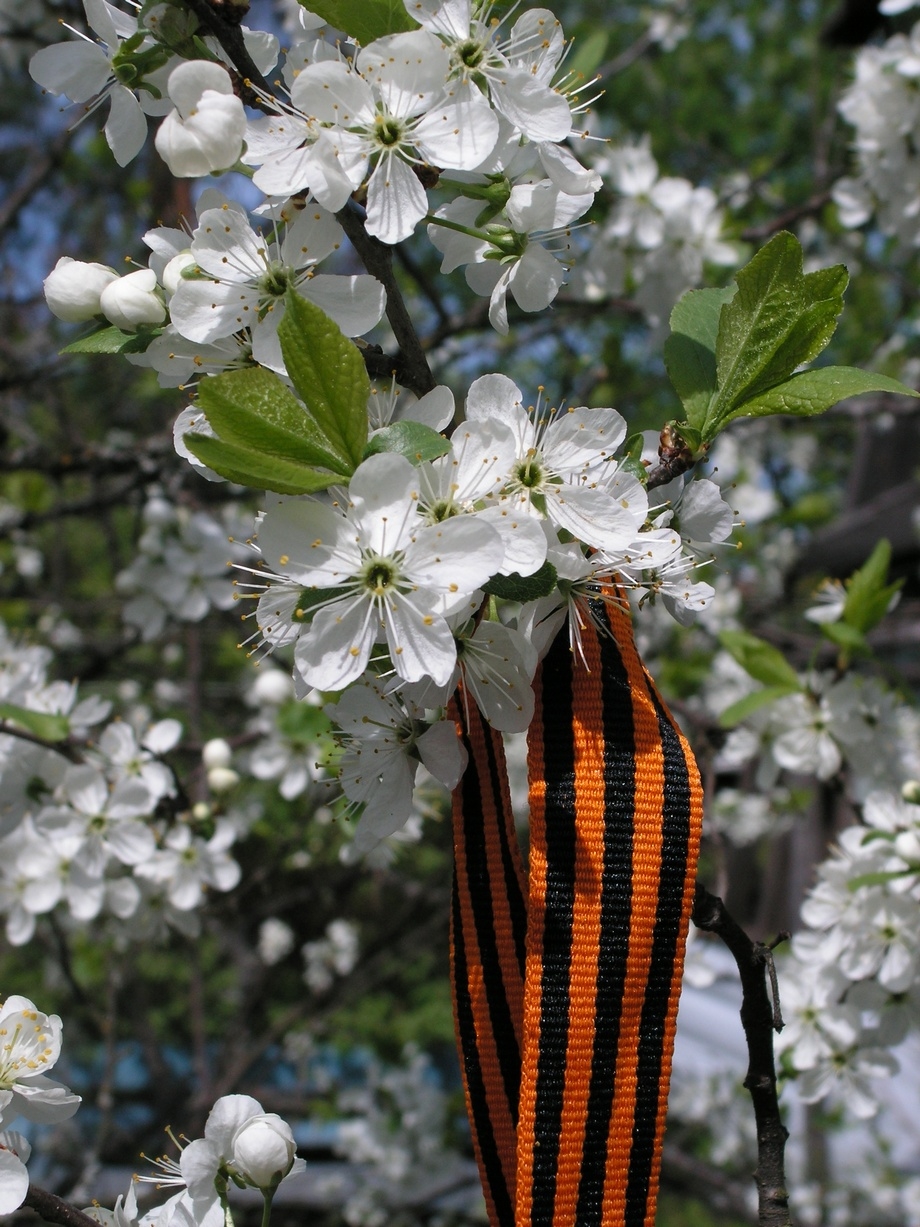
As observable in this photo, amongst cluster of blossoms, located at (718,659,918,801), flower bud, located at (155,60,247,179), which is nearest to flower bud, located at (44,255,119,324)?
flower bud, located at (155,60,247,179)

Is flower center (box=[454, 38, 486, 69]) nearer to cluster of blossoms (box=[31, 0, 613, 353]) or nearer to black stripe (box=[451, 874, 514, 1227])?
cluster of blossoms (box=[31, 0, 613, 353])

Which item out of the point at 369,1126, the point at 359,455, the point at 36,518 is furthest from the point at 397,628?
the point at 369,1126

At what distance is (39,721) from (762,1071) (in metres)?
1.14

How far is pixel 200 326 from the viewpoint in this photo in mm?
826

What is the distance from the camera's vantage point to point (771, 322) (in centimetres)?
86

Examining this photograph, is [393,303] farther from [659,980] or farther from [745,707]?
[745,707]

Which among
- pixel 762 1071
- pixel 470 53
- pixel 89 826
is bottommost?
pixel 89 826

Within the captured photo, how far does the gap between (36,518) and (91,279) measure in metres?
1.91

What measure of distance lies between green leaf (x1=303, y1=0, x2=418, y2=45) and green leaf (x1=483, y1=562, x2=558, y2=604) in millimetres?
476

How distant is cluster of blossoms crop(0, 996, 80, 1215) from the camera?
0.87 m

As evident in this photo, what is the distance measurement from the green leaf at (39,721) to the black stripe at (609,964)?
3.45 feet

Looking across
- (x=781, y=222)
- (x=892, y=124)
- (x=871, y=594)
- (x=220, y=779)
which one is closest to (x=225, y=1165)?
(x=220, y=779)

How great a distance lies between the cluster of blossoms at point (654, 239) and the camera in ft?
8.13

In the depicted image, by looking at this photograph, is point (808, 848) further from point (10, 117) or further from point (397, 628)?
point (10, 117)
